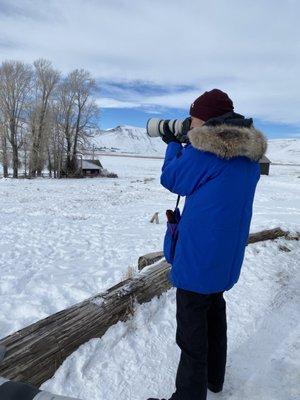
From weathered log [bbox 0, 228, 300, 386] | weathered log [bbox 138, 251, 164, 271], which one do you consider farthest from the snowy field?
weathered log [bbox 138, 251, 164, 271]

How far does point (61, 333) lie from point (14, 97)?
45944 millimetres

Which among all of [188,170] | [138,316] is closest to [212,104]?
[188,170]

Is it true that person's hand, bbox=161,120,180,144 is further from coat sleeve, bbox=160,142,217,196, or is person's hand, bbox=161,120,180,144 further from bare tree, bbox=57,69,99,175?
bare tree, bbox=57,69,99,175

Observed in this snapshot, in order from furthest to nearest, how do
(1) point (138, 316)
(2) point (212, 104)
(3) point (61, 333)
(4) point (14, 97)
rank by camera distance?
(4) point (14, 97) → (1) point (138, 316) → (3) point (61, 333) → (2) point (212, 104)

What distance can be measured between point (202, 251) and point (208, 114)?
927 millimetres

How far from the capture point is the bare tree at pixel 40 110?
4762 cm

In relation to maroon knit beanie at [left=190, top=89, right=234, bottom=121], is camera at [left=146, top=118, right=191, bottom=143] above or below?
below

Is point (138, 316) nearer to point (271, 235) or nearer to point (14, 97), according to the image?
point (271, 235)

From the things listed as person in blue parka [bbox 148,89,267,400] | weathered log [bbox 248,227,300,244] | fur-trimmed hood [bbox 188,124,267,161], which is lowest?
weathered log [bbox 248,227,300,244]

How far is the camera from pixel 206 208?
8.86ft

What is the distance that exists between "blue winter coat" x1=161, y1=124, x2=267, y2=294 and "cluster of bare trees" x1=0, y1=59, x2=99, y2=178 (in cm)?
4627

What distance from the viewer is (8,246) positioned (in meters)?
9.47

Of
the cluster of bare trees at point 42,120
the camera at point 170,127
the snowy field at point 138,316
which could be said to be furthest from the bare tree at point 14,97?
the camera at point 170,127

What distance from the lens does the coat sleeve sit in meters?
2.71
